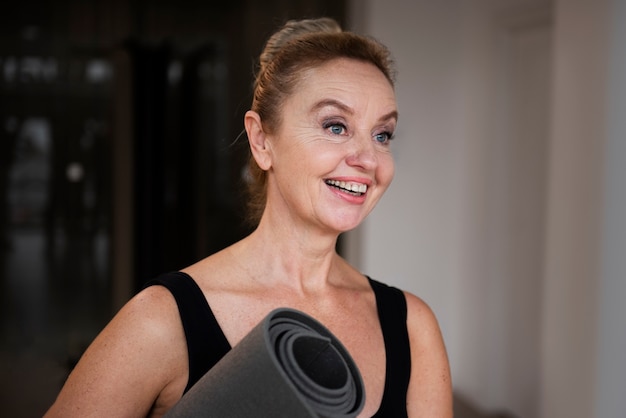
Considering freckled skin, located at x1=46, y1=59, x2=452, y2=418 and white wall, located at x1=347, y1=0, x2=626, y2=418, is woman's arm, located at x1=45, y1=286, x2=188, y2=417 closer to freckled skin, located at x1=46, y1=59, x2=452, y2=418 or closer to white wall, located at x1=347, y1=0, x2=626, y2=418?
freckled skin, located at x1=46, y1=59, x2=452, y2=418

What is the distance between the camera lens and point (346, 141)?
4.91 ft

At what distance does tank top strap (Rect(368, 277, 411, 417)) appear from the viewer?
156cm

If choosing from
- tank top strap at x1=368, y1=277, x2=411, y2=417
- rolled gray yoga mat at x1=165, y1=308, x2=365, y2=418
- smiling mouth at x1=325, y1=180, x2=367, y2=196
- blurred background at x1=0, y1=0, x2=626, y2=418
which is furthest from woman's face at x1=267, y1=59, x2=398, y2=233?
blurred background at x1=0, y1=0, x2=626, y2=418

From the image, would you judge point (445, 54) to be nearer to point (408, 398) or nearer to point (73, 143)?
point (73, 143)

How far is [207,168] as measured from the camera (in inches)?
212

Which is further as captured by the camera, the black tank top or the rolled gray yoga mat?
the black tank top

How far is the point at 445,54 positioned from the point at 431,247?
3.87 ft

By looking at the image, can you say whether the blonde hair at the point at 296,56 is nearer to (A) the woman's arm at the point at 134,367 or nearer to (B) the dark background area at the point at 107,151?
(A) the woman's arm at the point at 134,367

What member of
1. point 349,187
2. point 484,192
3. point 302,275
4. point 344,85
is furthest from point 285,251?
point 484,192

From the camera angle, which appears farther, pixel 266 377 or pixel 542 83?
pixel 542 83

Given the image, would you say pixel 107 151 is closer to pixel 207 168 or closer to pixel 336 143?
pixel 207 168

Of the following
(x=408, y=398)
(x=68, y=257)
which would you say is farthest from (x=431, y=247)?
(x=408, y=398)

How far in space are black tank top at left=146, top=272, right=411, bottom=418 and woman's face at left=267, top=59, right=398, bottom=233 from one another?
247 mm

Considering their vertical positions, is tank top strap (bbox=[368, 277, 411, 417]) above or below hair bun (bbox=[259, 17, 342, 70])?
below
